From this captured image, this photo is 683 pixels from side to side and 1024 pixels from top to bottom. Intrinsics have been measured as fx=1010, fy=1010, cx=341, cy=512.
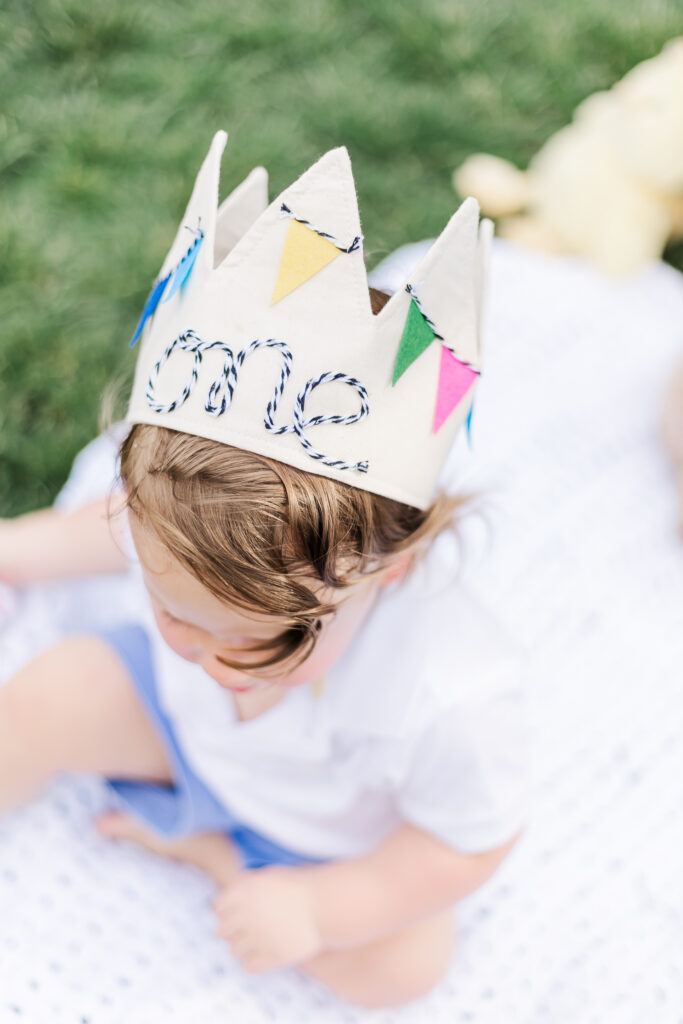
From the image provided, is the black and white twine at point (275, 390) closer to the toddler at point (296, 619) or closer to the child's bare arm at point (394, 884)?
the toddler at point (296, 619)

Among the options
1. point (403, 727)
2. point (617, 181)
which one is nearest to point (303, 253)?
point (403, 727)

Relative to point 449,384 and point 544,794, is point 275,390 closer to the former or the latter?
point 449,384

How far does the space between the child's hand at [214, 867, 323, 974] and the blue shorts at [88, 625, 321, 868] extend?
52mm

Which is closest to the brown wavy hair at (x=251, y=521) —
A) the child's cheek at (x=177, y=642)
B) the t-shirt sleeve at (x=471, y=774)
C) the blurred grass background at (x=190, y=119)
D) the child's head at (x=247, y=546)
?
the child's head at (x=247, y=546)

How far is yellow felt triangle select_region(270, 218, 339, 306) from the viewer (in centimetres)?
76

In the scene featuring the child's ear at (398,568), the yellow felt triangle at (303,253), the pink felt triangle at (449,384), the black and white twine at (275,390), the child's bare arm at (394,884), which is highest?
the yellow felt triangle at (303,253)

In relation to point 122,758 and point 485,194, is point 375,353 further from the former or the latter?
point 485,194

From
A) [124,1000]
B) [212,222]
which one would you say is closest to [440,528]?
[212,222]

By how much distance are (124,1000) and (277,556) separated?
61 cm

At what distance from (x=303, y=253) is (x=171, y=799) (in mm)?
715

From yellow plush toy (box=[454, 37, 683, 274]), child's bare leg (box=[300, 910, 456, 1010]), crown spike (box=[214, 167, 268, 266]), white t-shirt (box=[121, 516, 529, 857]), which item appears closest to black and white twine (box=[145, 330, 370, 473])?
crown spike (box=[214, 167, 268, 266])

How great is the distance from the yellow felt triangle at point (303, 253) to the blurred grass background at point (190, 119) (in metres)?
0.97

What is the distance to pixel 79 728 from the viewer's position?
1.16 m

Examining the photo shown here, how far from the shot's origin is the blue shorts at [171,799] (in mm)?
1143
